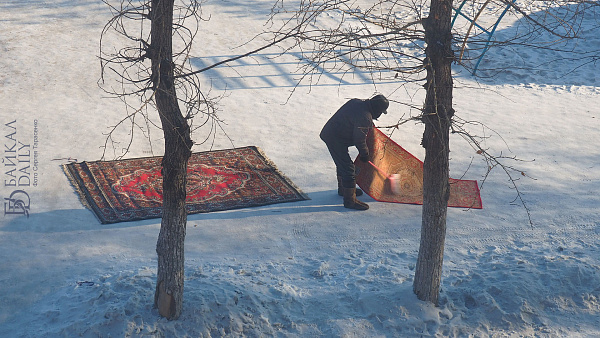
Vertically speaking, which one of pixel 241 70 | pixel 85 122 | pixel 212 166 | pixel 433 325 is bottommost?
pixel 433 325

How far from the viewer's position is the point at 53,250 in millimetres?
5934

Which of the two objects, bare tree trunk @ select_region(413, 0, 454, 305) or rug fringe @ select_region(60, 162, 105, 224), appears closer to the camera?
bare tree trunk @ select_region(413, 0, 454, 305)

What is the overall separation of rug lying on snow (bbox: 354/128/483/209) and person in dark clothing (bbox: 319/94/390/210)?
0.29 metres

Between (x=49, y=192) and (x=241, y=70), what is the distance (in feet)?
20.2

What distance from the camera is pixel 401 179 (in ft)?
25.1

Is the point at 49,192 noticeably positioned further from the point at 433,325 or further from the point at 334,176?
the point at 433,325

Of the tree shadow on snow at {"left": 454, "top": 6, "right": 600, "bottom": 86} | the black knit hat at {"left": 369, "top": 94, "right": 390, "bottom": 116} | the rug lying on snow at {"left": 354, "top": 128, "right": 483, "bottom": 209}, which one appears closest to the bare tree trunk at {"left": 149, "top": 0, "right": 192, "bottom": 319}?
the black knit hat at {"left": 369, "top": 94, "right": 390, "bottom": 116}

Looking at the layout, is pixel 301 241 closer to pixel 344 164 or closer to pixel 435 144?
pixel 344 164

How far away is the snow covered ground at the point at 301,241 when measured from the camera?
4.71 metres

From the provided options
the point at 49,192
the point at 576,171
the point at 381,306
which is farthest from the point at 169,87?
the point at 576,171

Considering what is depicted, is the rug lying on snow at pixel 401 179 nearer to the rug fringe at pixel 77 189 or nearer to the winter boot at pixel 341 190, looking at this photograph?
the winter boot at pixel 341 190

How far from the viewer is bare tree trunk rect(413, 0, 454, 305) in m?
4.30

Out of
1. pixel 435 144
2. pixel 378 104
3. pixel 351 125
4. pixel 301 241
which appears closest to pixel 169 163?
pixel 435 144

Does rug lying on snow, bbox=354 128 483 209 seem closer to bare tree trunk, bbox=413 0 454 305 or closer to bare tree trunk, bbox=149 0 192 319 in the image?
bare tree trunk, bbox=413 0 454 305
